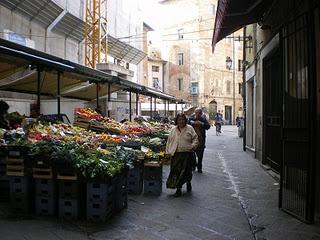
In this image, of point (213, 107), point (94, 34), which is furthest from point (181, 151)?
point (213, 107)

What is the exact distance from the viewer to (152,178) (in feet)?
25.7

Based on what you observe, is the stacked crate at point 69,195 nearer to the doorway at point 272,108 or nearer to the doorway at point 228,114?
the doorway at point 272,108

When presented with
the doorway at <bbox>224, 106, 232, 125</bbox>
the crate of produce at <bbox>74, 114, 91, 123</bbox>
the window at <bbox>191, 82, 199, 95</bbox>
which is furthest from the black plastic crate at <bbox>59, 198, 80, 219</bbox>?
the doorway at <bbox>224, 106, 232, 125</bbox>

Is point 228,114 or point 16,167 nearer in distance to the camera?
point 16,167

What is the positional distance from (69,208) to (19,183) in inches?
35.0

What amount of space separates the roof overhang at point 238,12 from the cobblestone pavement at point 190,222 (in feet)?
13.0

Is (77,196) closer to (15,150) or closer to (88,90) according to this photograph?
(15,150)

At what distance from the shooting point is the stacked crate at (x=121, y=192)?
6266 millimetres

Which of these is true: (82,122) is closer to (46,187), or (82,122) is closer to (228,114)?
(46,187)

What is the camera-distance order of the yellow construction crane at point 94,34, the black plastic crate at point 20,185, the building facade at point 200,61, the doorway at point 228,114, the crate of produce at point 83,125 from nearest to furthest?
the black plastic crate at point 20,185 < the crate of produce at point 83,125 < the yellow construction crane at point 94,34 < the building facade at point 200,61 < the doorway at point 228,114

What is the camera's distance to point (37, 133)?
7.39 meters

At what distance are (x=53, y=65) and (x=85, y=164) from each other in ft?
12.1

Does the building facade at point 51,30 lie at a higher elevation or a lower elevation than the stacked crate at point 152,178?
higher

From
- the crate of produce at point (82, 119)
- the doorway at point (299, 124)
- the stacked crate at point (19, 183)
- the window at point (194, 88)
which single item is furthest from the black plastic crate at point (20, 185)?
the window at point (194, 88)
